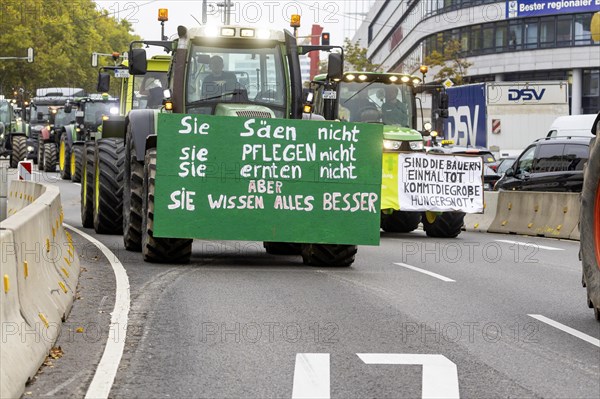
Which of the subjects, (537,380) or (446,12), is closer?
(537,380)

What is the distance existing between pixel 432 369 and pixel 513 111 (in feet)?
112

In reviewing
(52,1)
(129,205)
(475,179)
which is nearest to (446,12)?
(52,1)

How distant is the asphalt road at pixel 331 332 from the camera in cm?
715

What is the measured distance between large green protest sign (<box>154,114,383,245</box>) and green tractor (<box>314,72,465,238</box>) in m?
7.85

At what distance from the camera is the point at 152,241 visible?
13906 millimetres

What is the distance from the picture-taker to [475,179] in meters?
22.7

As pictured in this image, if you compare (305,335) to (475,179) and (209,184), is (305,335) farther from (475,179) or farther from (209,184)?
(475,179)

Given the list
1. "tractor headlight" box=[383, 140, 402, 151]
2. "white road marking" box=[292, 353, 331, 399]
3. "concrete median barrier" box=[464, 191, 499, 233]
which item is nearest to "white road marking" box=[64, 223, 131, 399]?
"white road marking" box=[292, 353, 331, 399]

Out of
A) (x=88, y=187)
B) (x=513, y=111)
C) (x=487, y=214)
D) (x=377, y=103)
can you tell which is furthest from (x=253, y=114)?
(x=513, y=111)

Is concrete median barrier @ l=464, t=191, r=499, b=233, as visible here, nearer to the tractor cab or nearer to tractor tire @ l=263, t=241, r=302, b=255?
the tractor cab

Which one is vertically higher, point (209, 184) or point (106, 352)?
point (209, 184)

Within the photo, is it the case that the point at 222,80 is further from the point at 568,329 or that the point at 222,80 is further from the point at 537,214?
the point at 537,214

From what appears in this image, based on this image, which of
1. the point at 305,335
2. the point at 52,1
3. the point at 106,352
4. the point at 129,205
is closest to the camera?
the point at 106,352

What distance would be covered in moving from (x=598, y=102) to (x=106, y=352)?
66.7 m
